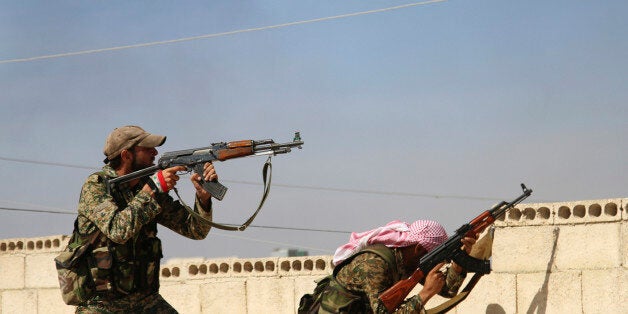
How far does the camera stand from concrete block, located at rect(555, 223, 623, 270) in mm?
6727

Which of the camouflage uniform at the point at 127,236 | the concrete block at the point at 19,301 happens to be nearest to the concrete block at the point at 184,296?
the concrete block at the point at 19,301

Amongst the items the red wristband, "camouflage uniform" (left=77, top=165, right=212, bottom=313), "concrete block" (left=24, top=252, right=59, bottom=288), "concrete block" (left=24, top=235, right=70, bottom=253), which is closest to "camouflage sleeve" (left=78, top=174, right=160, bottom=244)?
"camouflage uniform" (left=77, top=165, right=212, bottom=313)

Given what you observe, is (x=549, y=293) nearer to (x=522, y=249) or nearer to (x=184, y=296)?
(x=522, y=249)

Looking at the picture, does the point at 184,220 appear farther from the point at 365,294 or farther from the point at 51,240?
the point at 51,240

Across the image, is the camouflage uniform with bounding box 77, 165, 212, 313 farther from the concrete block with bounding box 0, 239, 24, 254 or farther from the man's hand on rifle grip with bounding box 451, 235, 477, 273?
the concrete block with bounding box 0, 239, 24, 254

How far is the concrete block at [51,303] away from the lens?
32.0 feet

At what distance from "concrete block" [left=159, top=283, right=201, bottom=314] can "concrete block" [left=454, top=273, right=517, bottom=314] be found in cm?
247

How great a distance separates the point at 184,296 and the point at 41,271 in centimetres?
175

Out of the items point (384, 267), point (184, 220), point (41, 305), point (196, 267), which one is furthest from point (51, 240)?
point (384, 267)

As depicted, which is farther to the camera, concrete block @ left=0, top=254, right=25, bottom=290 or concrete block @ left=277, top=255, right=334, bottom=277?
concrete block @ left=0, top=254, right=25, bottom=290

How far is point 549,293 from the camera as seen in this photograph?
22.9 feet

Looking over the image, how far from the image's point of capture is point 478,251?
7039mm

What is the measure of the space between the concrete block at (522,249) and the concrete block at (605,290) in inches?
12.7

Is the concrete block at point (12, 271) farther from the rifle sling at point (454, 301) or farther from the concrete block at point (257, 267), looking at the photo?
the rifle sling at point (454, 301)
